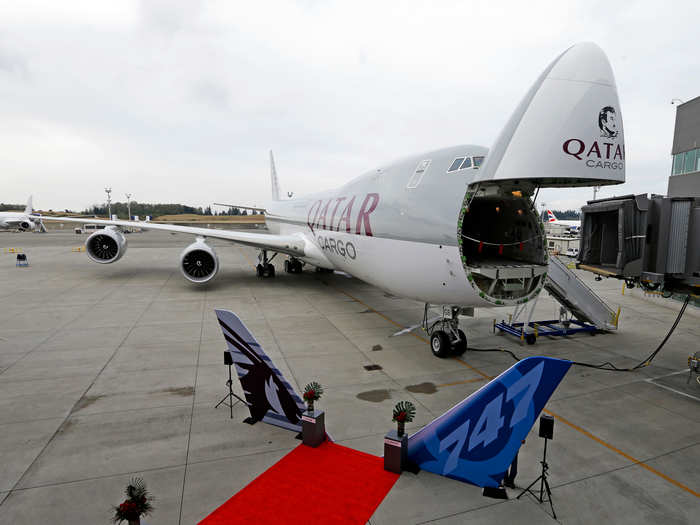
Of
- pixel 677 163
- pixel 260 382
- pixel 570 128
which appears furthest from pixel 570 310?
pixel 677 163

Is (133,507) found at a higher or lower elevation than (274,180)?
lower

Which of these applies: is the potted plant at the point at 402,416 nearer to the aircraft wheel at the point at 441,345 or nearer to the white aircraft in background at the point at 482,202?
the white aircraft in background at the point at 482,202

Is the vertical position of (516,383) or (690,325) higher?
(516,383)

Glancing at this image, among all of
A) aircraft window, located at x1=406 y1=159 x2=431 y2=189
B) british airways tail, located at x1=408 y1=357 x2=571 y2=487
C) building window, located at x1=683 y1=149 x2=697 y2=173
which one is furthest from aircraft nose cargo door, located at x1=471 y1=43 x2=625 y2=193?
building window, located at x1=683 y1=149 x2=697 y2=173

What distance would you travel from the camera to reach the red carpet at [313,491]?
4836mm

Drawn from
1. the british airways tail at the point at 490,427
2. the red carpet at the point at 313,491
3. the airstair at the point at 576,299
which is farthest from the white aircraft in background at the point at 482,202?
the red carpet at the point at 313,491

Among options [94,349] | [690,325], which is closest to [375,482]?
[94,349]

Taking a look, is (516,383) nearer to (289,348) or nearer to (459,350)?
(459,350)

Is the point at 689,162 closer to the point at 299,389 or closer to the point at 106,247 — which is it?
the point at 299,389

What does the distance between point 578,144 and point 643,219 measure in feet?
13.0

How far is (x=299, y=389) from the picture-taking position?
335 inches

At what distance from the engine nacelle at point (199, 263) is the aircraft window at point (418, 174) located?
40.9ft

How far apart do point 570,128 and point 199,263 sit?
1725cm

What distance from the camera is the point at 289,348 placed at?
440 inches
